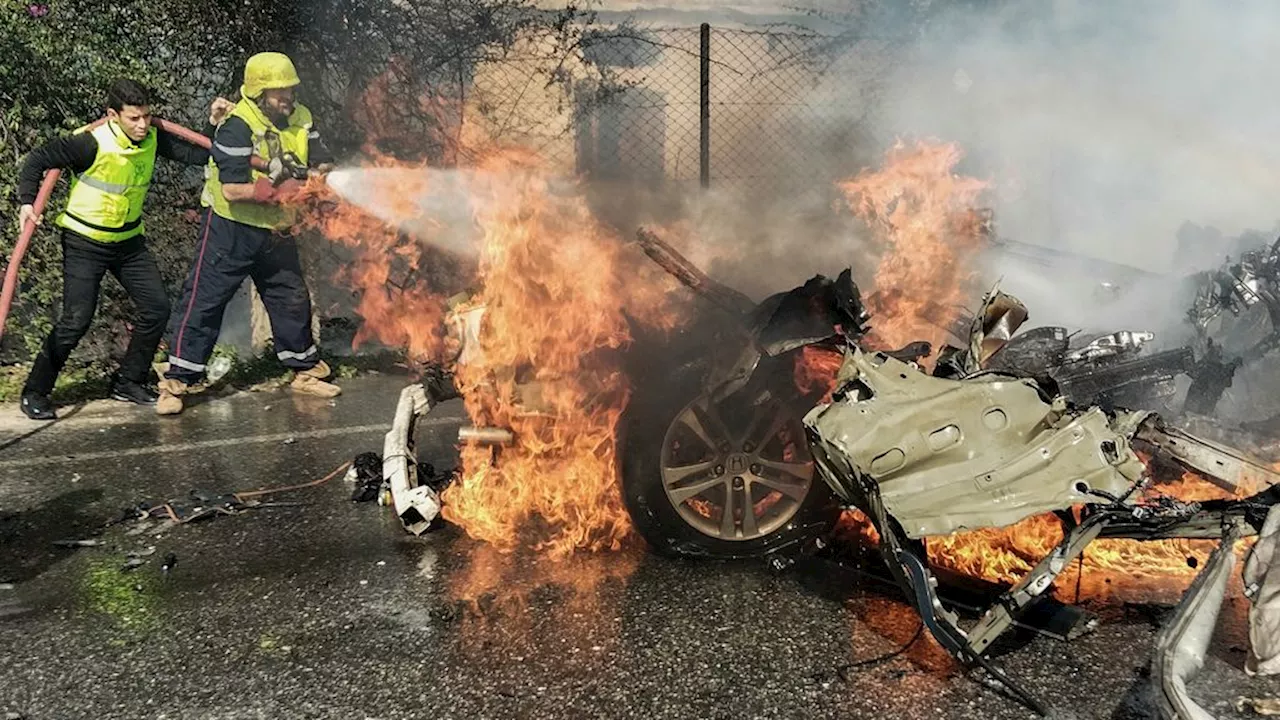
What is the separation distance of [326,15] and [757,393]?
5.76m

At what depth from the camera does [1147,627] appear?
12.1 feet

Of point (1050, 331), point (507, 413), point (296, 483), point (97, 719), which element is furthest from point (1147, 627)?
point (296, 483)

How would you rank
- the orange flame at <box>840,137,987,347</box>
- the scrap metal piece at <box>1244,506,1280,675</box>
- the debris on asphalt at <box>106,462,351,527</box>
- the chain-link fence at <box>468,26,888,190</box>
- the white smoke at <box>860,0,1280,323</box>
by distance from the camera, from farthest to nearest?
1. the white smoke at <box>860,0,1280,323</box>
2. the chain-link fence at <box>468,26,888,190</box>
3. the orange flame at <box>840,137,987,347</box>
4. the debris on asphalt at <box>106,462,351,527</box>
5. the scrap metal piece at <box>1244,506,1280,675</box>

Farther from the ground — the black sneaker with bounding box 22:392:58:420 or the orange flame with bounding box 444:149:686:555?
the orange flame with bounding box 444:149:686:555

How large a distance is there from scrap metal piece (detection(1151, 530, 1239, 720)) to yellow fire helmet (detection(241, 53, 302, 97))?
21.1 feet

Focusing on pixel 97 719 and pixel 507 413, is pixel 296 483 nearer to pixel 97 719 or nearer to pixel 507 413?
pixel 507 413

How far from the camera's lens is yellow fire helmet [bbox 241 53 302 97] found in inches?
259

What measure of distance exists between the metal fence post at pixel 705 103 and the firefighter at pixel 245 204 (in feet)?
12.6

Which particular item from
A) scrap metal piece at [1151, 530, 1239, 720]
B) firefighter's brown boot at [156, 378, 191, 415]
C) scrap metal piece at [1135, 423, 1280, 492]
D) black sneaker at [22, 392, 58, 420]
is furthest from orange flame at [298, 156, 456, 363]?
scrap metal piece at [1151, 530, 1239, 720]

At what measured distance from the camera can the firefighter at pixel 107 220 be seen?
19.9ft

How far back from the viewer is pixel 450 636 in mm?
3611

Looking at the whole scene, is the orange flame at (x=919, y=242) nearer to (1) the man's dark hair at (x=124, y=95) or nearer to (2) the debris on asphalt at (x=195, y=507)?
(2) the debris on asphalt at (x=195, y=507)

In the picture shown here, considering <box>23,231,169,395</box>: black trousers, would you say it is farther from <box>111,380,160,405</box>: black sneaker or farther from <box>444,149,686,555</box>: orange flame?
<box>444,149,686,555</box>: orange flame

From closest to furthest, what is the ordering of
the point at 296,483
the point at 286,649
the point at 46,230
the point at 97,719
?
the point at 97,719 < the point at 286,649 < the point at 296,483 < the point at 46,230
